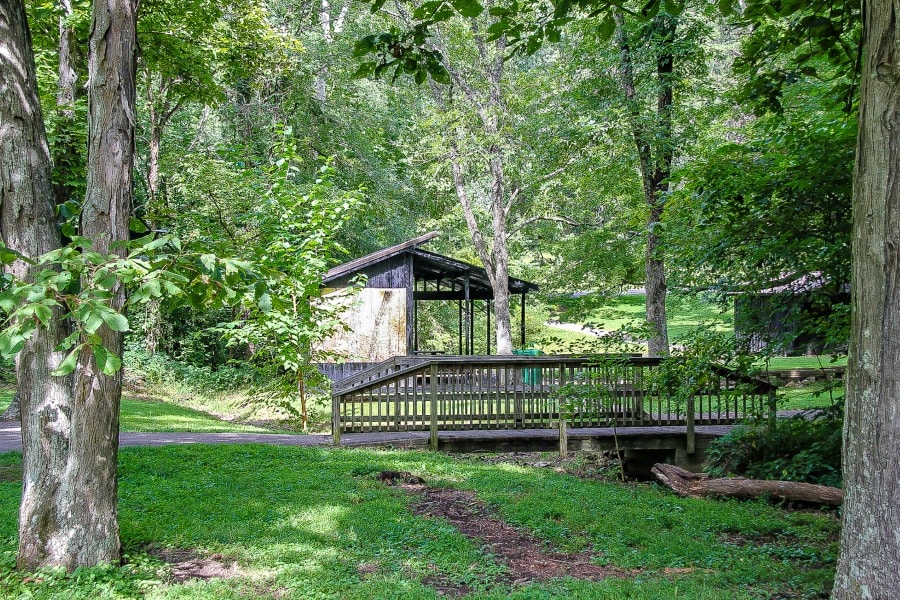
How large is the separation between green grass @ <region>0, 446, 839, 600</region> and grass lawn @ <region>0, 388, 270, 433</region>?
4.29 m

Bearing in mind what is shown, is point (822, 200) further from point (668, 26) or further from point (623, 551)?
point (668, 26)

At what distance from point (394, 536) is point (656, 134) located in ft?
38.8

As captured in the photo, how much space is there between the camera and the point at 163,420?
14.1 m

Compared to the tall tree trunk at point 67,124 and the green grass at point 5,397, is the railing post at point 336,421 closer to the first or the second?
the tall tree trunk at point 67,124

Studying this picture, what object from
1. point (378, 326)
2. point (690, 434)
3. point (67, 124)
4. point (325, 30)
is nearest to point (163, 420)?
point (67, 124)

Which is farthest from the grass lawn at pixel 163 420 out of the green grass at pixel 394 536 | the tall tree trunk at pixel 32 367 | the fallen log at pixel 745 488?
the tall tree trunk at pixel 32 367

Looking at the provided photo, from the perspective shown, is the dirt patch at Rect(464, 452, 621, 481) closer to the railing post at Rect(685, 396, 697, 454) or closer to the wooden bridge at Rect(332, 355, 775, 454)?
the wooden bridge at Rect(332, 355, 775, 454)

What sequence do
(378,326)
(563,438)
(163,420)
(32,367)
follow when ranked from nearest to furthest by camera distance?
(32,367)
(563,438)
(163,420)
(378,326)

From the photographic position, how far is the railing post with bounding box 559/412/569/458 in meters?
10.5

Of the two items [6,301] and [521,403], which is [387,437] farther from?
[6,301]

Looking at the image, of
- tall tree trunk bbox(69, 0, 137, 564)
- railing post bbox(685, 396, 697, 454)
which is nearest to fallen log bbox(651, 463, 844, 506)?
railing post bbox(685, 396, 697, 454)

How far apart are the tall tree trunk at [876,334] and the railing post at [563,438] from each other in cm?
704

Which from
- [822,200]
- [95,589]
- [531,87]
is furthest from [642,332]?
[531,87]

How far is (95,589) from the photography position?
4051mm
